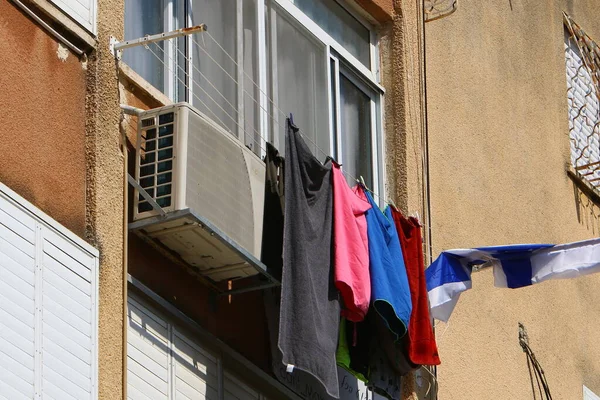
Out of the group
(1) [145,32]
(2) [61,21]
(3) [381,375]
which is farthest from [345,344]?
(2) [61,21]

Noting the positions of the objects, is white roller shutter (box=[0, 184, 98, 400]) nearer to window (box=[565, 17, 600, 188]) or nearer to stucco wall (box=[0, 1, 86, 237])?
stucco wall (box=[0, 1, 86, 237])

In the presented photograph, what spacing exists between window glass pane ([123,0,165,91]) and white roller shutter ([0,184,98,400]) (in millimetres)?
1686

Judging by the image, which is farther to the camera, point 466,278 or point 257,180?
point 466,278

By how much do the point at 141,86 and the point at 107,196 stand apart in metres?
0.98

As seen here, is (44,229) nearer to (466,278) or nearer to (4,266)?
(4,266)

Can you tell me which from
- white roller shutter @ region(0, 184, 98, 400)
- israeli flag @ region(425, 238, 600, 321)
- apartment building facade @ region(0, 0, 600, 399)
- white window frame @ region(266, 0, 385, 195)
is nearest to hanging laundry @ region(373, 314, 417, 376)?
apartment building facade @ region(0, 0, 600, 399)

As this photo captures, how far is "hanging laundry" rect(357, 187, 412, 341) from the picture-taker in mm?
10172

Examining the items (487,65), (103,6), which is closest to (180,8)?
(103,6)

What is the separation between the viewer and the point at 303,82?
37.9 feet

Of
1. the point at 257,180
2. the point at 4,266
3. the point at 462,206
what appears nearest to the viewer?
the point at 4,266

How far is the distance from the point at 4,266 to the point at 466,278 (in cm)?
462

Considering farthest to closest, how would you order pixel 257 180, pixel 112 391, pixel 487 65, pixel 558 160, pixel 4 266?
pixel 558 160, pixel 487 65, pixel 257 180, pixel 112 391, pixel 4 266

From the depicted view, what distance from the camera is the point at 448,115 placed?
1327 centimetres

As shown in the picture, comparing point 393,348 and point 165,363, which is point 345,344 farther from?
point 165,363
